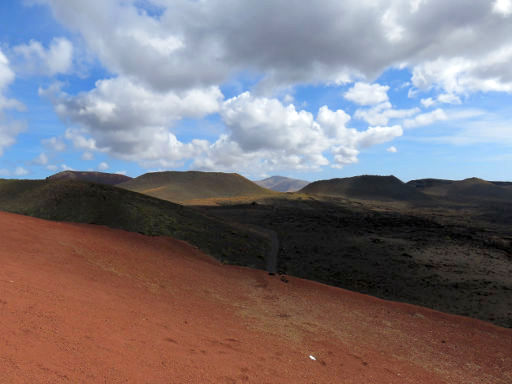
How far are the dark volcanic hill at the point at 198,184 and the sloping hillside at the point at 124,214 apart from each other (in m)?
72.9

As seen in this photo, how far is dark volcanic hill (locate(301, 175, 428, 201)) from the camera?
121 meters

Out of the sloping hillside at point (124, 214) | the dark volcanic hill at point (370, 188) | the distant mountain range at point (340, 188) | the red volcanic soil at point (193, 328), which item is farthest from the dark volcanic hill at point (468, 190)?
the red volcanic soil at point (193, 328)

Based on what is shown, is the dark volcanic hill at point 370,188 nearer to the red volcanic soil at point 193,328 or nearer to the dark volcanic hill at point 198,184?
the dark volcanic hill at point 198,184

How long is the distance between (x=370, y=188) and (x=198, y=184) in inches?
2871

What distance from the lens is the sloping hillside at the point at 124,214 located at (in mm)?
23719

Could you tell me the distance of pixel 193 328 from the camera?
850 cm

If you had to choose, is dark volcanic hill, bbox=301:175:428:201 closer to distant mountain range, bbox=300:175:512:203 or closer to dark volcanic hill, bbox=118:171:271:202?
distant mountain range, bbox=300:175:512:203

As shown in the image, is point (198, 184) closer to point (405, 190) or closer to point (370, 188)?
point (370, 188)

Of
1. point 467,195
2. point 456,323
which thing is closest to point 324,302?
point 456,323

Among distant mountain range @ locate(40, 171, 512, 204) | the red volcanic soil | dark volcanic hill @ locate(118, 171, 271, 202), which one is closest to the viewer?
the red volcanic soil

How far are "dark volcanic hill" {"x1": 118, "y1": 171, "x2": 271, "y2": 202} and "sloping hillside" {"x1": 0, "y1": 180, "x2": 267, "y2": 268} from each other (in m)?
72.9

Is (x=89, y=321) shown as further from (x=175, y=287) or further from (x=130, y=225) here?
(x=130, y=225)

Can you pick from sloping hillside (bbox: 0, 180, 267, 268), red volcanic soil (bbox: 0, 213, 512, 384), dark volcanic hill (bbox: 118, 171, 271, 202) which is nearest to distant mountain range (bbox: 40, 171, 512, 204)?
dark volcanic hill (bbox: 118, 171, 271, 202)

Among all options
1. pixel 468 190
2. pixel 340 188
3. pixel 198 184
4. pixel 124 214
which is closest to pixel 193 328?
pixel 124 214
